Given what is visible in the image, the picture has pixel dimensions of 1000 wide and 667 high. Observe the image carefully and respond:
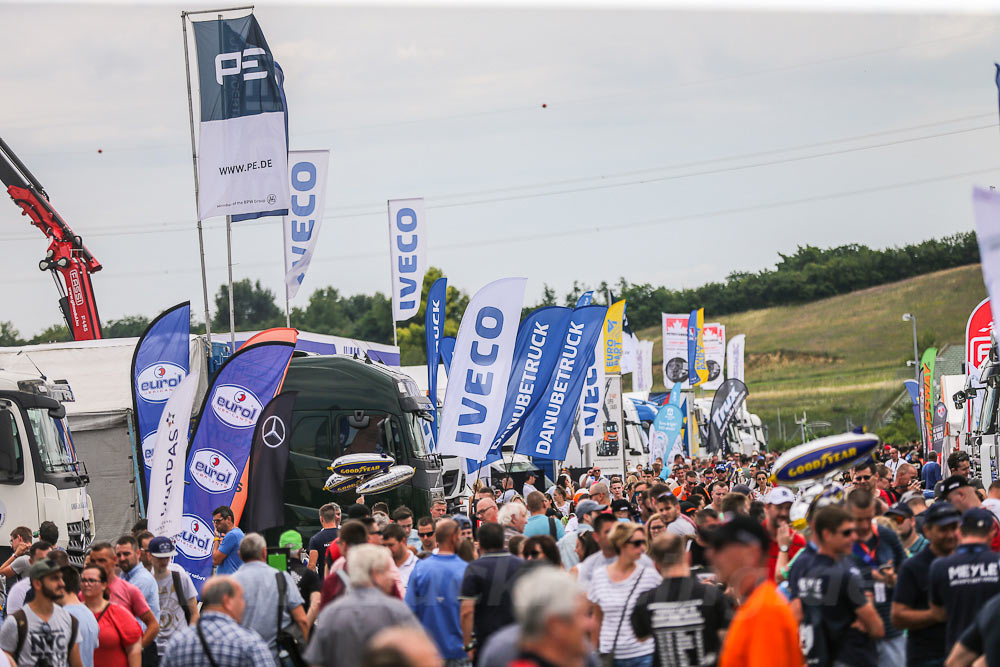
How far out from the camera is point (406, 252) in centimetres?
2909

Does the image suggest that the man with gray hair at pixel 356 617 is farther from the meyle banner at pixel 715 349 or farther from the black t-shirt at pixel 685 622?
the meyle banner at pixel 715 349

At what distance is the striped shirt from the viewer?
7312mm

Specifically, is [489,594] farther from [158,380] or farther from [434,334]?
[434,334]

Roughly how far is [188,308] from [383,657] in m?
13.3

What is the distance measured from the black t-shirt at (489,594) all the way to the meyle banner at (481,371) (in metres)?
8.00

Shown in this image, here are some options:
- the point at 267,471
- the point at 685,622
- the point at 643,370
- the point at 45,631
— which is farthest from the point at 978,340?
the point at 643,370

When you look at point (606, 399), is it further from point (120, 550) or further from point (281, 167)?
point (120, 550)

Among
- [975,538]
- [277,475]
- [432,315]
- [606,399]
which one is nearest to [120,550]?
[277,475]

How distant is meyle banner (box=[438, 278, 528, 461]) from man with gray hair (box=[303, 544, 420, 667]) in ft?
30.7

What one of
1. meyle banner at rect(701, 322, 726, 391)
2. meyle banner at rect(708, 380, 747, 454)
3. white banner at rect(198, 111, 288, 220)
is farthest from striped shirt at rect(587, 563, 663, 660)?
meyle banner at rect(701, 322, 726, 391)

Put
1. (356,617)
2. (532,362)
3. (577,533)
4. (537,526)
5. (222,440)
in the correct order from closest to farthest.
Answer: (356,617) → (577,533) → (537,526) → (222,440) → (532,362)

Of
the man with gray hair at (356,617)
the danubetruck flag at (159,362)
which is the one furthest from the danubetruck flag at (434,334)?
the man with gray hair at (356,617)

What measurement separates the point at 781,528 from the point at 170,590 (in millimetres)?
5038

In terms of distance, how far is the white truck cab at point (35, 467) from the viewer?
16.0 metres
